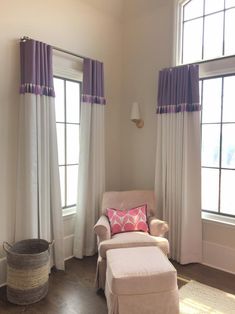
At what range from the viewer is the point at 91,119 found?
3.34 metres

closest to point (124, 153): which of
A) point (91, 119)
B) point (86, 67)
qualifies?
point (91, 119)

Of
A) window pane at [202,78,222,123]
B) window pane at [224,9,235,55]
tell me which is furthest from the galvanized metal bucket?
window pane at [224,9,235,55]

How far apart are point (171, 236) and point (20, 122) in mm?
2082

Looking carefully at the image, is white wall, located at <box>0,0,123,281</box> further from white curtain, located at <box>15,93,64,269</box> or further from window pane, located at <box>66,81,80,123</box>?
window pane, located at <box>66,81,80,123</box>

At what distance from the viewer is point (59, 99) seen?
3236 millimetres

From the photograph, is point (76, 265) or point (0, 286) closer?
point (0, 286)

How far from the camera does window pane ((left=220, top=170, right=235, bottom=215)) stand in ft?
10.2

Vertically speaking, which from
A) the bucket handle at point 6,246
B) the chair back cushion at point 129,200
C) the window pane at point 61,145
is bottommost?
the bucket handle at point 6,246

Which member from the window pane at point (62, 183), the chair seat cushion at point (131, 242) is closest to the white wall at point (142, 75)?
the window pane at point (62, 183)

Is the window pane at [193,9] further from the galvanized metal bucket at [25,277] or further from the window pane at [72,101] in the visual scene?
the galvanized metal bucket at [25,277]

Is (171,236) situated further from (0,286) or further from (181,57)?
(181,57)

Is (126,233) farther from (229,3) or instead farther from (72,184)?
(229,3)

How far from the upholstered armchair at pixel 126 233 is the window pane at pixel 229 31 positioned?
1781 millimetres

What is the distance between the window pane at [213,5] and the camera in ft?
10.2
